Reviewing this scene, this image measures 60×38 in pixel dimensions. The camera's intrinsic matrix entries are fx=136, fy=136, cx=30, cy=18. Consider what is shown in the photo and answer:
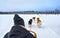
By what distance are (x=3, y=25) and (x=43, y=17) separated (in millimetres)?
768

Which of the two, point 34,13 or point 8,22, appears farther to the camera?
point 34,13

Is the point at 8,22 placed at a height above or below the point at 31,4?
Result: below

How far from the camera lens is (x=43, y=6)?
260 cm

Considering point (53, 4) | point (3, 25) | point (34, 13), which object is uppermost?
point (53, 4)

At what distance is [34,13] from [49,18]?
0.99 feet

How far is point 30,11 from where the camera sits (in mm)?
2615

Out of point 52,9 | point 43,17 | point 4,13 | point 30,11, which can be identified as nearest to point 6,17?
point 4,13

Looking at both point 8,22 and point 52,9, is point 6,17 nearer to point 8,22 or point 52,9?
point 8,22

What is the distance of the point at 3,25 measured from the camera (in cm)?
245

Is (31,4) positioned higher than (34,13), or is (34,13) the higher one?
(31,4)

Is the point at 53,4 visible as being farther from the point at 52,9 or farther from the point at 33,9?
the point at 33,9

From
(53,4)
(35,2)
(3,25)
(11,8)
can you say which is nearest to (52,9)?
(53,4)

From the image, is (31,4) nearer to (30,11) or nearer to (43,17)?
(30,11)

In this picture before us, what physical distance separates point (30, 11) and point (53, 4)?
465 millimetres
